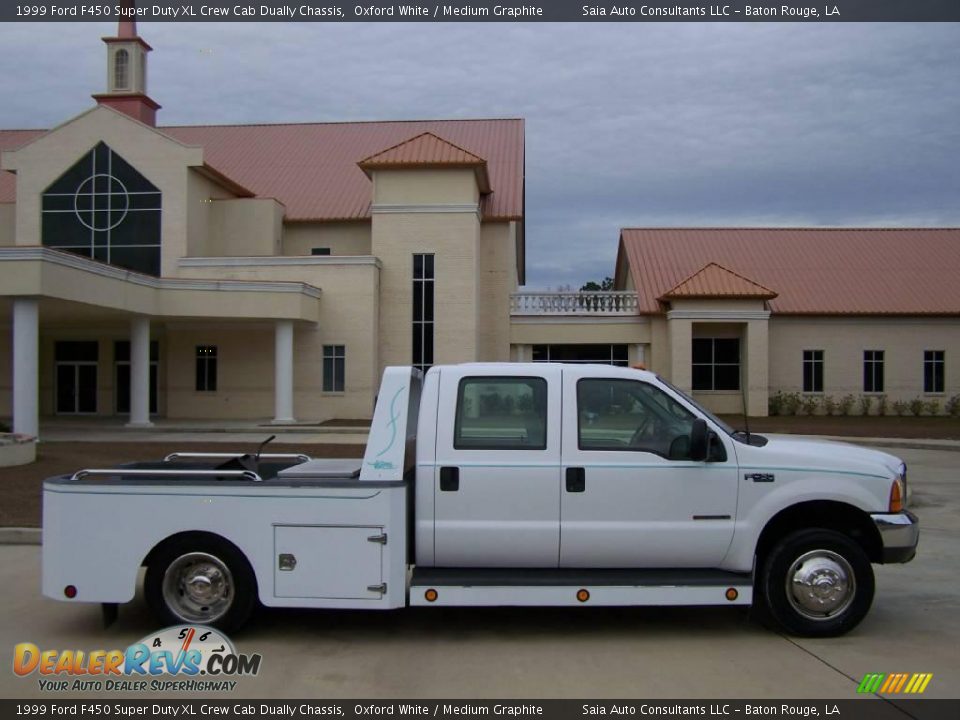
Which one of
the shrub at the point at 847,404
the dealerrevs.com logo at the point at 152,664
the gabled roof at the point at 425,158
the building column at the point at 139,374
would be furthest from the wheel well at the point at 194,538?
the shrub at the point at 847,404

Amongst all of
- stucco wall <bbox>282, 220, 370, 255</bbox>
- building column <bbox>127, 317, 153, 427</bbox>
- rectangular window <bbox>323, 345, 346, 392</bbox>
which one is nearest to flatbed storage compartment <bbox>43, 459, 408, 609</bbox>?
building column <bbox>127, 317, 153, 427</bbox>

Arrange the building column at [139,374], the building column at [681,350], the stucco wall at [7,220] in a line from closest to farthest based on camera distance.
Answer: the building column at [139,374]
the stucco wall at [7,220]
the building column at [681,350]

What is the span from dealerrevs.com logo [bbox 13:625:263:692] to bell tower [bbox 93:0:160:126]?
34797 mm

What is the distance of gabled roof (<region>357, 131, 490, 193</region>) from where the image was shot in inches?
1280

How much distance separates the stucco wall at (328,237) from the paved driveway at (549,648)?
2887 centimetres

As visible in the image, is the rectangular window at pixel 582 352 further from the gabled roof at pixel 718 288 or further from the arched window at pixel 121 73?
the arched window at pixel 121 73

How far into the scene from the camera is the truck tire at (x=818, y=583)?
6738mm

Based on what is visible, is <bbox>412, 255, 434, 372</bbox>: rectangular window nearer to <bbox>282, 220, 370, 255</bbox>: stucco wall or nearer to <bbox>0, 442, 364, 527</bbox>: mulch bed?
<bbox>282, 220, 370, 255</bbox>: stucco wall

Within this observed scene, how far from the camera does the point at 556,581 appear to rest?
6.57 meters

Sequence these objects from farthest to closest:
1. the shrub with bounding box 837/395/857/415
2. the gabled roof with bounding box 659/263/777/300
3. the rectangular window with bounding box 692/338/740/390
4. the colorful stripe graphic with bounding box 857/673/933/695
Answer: the shrub with bounding box 837/395/857/415
the rectangular window with bounding box 692/338/740/390
the gabled roof with bounding box 659/263/777/300
the colorful stripe graphic with bounding box 857/673/933/695

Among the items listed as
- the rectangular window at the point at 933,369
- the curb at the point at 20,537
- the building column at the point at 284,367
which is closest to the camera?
the curb at the point at 20,537

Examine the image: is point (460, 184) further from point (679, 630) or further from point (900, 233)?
point (679, 630)

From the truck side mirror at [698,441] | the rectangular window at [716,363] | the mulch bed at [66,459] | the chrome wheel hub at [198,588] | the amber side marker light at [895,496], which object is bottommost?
the mulch bed at [66,459]

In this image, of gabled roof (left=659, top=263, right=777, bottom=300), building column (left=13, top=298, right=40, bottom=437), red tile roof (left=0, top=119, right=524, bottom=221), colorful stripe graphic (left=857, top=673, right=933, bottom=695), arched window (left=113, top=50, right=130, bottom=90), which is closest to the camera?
colorful stripe graphic (left=857, top=673, right=933, bottom=695)
